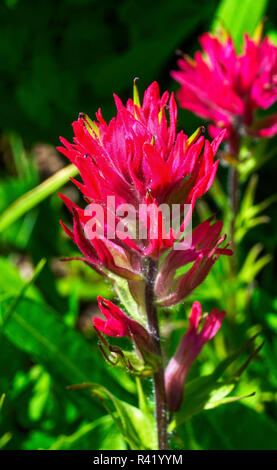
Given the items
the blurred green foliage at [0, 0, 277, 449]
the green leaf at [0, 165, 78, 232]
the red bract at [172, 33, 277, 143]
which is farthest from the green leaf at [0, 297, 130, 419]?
the red bract at [172, 33, 277, 143]

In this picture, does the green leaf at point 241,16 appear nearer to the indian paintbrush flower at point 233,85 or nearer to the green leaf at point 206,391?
the indian paintbrush flower at point 233,85

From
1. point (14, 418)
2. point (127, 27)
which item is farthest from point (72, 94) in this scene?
point (14, 418)

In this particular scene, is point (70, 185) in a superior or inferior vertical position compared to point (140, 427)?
superior

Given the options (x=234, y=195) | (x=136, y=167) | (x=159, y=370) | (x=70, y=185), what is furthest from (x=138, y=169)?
(x=70, y=185)

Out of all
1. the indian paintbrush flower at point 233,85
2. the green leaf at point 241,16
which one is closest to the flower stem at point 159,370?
the indian paintbrush flower at point 233,85

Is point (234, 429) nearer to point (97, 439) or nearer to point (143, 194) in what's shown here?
point (97, 439)
